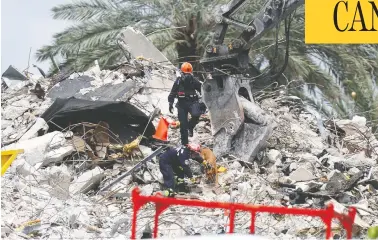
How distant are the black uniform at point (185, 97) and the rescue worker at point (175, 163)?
72 cm

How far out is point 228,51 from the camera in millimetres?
10578

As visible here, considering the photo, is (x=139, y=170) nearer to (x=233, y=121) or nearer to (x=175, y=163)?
(x=175, y=163)

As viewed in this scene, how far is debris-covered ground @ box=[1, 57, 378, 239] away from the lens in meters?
8.05

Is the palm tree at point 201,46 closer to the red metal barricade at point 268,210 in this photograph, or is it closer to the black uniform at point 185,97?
the black uniform at point 185,97

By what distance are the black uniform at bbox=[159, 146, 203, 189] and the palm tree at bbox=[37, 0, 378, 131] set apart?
5235mm

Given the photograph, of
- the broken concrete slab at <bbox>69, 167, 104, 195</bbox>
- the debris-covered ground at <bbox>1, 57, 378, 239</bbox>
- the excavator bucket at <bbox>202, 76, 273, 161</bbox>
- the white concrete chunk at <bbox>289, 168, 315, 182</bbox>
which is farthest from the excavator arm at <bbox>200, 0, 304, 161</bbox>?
the broken concrete slab at <bbox>69, 167, 104, 195</bbox>

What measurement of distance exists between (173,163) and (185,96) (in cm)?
110

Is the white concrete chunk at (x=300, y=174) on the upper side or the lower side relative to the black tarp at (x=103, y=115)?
lower

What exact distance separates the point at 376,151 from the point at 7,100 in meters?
6.48

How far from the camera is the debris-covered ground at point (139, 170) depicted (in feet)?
26.4

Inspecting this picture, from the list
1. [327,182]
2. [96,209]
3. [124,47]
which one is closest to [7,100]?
[124,47]

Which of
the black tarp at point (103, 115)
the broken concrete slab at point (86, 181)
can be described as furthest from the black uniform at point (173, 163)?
the black tarp at point (103, 115)

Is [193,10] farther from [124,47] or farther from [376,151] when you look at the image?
[376,151]

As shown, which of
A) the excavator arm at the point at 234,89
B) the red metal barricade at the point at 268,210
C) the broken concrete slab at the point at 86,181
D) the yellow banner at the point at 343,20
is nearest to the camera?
the red metal barricade at the point at 268,210
